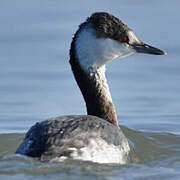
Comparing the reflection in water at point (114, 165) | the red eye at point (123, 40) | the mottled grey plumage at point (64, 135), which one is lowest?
the reflection in water at point (114, 165)

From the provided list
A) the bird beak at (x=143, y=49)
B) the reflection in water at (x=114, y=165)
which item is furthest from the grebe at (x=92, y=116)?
the reflection in water at (x=114, y=165)

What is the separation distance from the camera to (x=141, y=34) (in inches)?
683

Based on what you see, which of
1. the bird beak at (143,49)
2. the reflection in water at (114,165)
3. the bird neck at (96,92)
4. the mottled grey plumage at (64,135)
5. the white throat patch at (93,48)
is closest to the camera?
the reflection in water at (114,165)

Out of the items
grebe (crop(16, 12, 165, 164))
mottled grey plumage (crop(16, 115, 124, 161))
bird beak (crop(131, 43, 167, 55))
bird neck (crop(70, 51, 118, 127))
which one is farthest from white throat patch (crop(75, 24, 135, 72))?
mottled grey plumage (crop(16, 115, 124, 161))

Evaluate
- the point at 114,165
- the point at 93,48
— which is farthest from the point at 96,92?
the point at 114,165

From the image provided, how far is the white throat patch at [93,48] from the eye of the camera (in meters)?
12.0

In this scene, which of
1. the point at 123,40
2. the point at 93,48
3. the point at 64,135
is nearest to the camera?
the point at 64,135

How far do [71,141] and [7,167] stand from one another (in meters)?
0.92

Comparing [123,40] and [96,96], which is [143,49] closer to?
[123,40]

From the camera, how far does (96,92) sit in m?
12.3

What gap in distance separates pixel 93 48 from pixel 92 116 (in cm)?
136

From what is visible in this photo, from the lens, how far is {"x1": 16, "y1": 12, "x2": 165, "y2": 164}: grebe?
32.9ft

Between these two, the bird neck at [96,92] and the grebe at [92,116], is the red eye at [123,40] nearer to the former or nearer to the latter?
the grebe at [92,116]

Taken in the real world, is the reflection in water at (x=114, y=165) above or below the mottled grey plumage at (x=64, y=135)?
below
